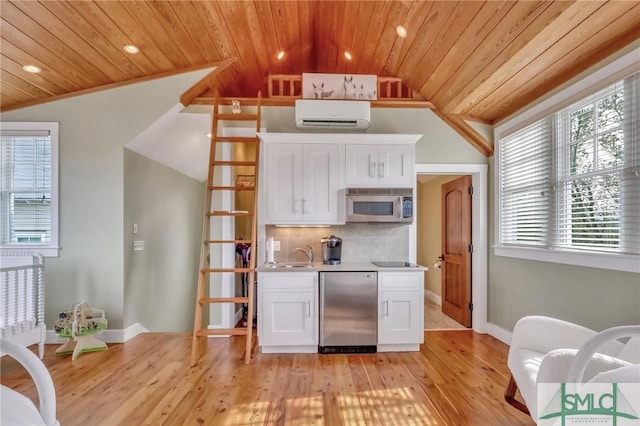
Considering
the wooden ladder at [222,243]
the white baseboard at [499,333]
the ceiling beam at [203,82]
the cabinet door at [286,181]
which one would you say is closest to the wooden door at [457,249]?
the white baseboard at [499,333]

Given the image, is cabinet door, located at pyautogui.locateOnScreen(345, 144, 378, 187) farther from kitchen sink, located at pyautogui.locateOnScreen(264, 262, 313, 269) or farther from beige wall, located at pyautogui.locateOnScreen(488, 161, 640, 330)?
beige wall, located at pyautogui.locateOnScreen(488, 161, 640, 330)

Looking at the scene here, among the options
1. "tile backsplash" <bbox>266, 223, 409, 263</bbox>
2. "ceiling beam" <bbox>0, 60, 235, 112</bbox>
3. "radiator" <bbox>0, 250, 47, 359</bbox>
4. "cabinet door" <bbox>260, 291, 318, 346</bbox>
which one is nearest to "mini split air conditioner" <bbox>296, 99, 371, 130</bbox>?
"tile backsplash" <bbox>266, 223, 409, 263</bbox>

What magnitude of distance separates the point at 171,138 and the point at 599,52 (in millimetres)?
4330

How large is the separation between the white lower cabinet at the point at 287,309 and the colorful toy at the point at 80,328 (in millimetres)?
1680

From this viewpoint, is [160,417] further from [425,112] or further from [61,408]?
[425,112]

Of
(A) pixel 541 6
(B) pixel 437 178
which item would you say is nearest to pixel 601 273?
A: (A) pixel 541 6

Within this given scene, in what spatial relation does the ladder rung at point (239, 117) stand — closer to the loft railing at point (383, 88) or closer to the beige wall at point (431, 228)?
the loft railing at point (383, 88)

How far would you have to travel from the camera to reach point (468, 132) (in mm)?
3725

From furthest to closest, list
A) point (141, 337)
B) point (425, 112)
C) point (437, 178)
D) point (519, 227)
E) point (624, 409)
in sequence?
point (437, 178) → point (425, 112) → point (141, 337) → point (519, 227) → point (624, 409)

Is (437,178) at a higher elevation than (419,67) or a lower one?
lower

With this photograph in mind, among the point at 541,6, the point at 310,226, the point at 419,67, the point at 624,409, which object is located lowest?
the point at 624,409

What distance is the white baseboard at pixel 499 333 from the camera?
3.35 m

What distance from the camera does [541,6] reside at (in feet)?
6.53

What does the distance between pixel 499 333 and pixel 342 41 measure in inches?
158
